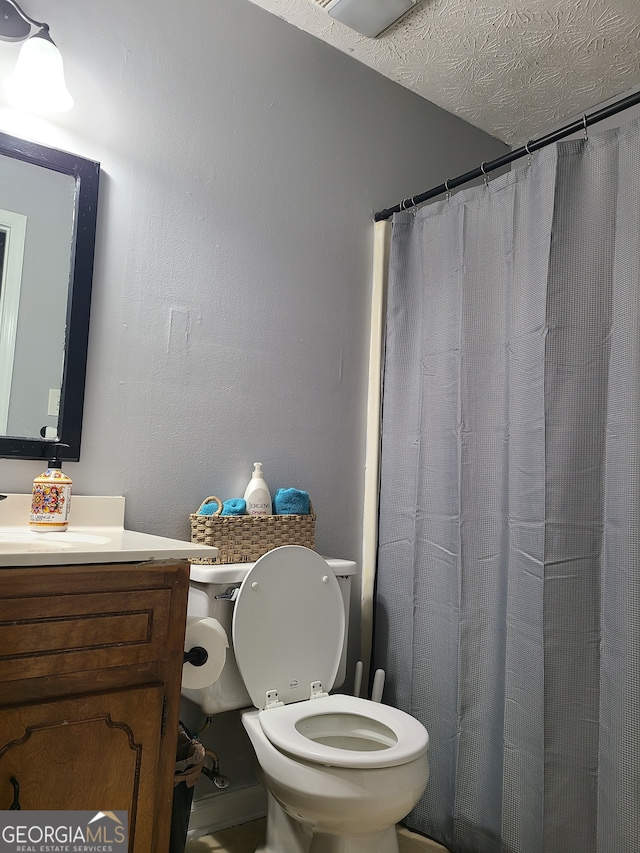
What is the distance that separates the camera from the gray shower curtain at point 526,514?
5.20 feet

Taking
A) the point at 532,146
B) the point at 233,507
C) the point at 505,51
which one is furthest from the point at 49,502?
the point at 505,51

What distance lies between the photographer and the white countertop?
116cm

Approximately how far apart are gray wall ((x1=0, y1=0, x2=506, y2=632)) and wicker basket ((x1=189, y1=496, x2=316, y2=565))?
93mm

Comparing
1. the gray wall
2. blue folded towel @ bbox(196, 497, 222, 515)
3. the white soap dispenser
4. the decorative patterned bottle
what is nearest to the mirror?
the gray wall

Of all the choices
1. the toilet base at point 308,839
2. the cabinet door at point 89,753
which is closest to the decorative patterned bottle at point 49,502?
the cabinet door at point 89,753

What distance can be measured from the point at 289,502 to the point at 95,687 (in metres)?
0.88

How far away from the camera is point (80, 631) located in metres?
1.19

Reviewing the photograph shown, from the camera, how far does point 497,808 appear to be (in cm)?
177

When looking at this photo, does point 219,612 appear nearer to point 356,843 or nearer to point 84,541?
point 84,541

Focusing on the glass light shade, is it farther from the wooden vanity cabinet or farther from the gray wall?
the wooden vanity cabinet

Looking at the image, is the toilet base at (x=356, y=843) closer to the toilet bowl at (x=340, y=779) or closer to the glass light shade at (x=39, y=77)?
the toilet bowl at (x=340, y=779)

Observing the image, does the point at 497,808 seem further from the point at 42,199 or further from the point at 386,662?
the point at 42,199

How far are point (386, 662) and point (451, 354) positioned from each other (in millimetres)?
985

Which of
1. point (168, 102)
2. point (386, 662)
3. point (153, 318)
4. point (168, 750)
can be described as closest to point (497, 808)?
point (386, 662)
